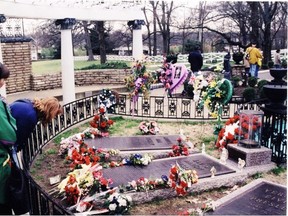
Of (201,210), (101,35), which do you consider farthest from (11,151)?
(101,35)

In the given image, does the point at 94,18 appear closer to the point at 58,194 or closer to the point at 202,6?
the point at 58,194

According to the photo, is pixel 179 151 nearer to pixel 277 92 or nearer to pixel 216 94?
pixel 216 94

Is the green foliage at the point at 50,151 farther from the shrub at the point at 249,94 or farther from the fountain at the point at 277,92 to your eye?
the shrub at the point at 249,94

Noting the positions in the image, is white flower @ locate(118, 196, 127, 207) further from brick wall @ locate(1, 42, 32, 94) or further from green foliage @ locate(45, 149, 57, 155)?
brick wall @ locate(1, 42, 32, 94)

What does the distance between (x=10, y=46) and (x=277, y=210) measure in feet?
40.1

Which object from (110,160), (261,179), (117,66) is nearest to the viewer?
(261,179)

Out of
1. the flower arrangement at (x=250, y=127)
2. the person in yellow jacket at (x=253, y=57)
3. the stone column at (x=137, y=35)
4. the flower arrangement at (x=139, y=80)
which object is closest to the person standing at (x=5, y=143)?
the flower arrangement at (x=250, y=127)

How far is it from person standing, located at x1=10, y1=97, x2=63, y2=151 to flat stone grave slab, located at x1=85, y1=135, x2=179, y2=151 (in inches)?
130

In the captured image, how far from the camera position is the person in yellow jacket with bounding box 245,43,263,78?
44.6ft

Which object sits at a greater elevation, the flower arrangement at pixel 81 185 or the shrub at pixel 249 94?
the shrub at pixel 249 94

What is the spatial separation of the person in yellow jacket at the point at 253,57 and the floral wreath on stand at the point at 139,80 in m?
6.09

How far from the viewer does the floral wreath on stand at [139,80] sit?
9195 millimetres

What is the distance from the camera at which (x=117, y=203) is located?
420 cm

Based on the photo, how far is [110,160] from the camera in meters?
6.44
